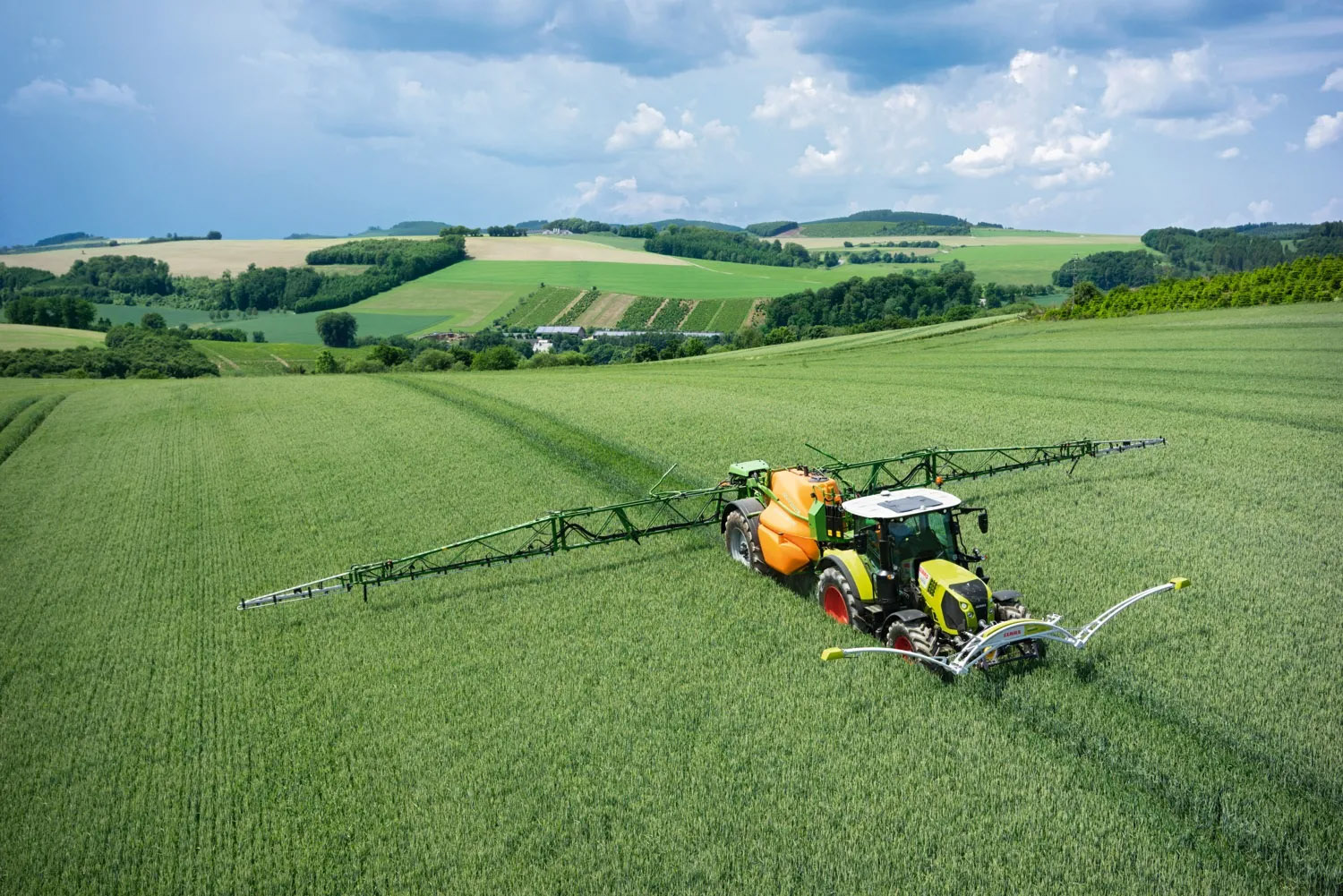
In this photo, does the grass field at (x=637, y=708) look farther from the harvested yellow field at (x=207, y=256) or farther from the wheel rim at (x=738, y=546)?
the harvested yellow field at (x=207, y=256)

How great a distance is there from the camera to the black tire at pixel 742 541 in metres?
14.6

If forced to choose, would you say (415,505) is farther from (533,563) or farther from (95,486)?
(95,486)

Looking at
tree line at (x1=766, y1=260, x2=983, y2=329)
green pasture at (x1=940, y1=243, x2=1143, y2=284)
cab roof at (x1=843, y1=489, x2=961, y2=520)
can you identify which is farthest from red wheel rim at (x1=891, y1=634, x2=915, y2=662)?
green pasture at (x1=940, y1=243, x2=1143, y2=284)

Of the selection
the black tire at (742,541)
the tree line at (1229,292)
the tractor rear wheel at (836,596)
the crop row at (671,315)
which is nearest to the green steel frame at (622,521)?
the black tire at (742,541)

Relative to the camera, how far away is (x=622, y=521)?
16047 millimetres

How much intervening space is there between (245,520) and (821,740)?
55.5ft

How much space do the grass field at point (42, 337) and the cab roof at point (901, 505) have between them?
7851 centimetres

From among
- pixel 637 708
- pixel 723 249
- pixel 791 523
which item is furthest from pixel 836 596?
pixel 723 249

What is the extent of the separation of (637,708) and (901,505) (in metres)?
4.90

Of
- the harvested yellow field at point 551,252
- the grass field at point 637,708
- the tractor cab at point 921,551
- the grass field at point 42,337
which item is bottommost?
the grass field at point 637,708

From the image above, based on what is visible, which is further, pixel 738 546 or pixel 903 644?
pixel 738 546

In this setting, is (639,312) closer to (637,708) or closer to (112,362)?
(112,362)

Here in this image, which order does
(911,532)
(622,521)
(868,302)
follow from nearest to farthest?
(911,532) → (622,521) → (868,302)

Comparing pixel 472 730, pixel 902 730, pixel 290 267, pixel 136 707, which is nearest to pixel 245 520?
pixel 136 707
